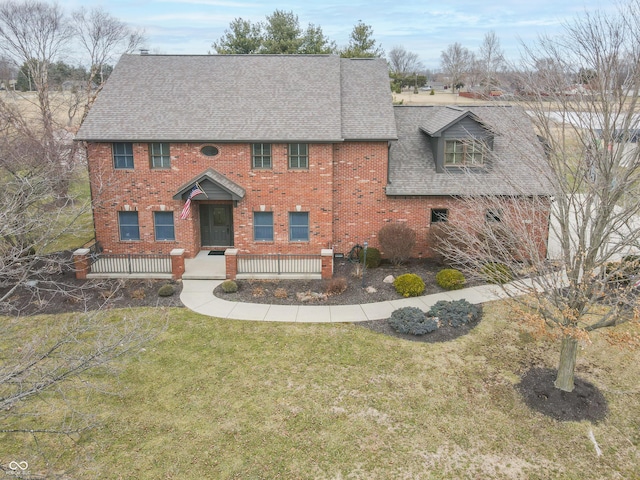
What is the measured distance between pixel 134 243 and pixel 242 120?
719 cm

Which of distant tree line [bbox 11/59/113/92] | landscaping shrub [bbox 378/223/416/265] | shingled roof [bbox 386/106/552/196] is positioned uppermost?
distant tree line [bbox 11/59/113/92]

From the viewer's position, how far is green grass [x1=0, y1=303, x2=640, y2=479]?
10.1m

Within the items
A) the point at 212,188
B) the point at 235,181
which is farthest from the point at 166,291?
the point at 235,181

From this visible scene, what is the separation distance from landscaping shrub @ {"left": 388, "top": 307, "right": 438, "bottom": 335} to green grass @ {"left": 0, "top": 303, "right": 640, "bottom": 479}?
56cm

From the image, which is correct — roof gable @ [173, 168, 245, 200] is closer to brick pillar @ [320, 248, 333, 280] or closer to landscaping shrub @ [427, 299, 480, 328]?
brick pillar @ [320, 248, 333, 280]

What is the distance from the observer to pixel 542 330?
10828mm

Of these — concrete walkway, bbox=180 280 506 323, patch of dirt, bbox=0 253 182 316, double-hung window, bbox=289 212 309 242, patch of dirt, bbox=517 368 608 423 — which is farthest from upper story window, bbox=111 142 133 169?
patch of dirt, bbox=517 368 608 423

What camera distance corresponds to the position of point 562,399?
478 inches

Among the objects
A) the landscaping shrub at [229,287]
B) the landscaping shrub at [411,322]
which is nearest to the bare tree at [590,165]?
the landscaping shrub at [411,322]

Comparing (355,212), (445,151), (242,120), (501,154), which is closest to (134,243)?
(242,120)

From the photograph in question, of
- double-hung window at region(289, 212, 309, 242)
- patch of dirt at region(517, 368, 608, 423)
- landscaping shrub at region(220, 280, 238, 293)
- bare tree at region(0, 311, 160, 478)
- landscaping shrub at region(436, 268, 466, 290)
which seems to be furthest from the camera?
double-hung window at region(289, 212, 309, 242)

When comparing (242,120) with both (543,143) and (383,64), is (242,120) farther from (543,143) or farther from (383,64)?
(543,143)

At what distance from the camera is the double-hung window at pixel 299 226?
2162 centimetres

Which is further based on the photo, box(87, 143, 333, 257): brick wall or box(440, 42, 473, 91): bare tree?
box(440, 42, 473, 91): bare tree
